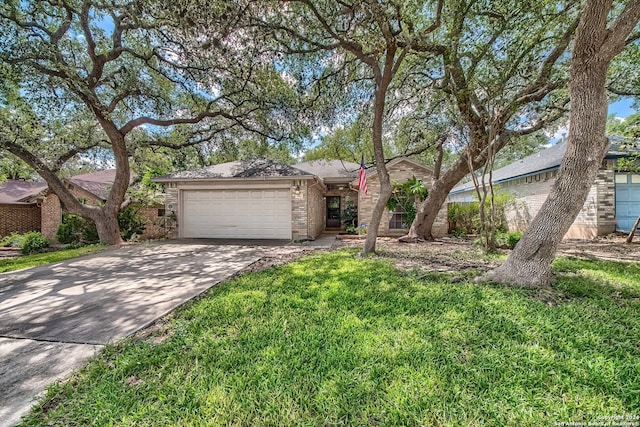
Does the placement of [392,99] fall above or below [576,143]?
above

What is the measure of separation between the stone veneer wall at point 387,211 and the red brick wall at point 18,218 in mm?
18222

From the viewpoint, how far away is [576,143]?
4113mm

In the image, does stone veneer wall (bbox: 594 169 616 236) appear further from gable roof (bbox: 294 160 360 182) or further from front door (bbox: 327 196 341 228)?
front door (bbox: 327 196 341 228)

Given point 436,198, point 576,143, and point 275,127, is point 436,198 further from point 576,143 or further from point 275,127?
point 275,127

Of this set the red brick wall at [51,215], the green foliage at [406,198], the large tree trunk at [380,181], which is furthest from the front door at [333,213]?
the red brick wall at [51,215]

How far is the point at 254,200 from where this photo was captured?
11.2 metres

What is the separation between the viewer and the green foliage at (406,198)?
11750 millimetres

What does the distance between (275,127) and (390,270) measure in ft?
26.4

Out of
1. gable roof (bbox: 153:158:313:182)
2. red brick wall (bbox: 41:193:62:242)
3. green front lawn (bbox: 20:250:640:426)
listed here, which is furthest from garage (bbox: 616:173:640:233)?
red brick wall (bbox: 41:193:62:242)

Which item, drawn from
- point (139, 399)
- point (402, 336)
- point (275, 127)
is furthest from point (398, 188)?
point (139, 399)

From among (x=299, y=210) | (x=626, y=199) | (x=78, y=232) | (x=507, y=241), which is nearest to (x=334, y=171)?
(x=299, y=210)

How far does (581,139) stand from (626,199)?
1095cm

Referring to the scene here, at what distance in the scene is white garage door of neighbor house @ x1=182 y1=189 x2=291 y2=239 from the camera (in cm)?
1109

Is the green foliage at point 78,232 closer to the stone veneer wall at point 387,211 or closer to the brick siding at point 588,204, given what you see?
the stone veneer wall at point 387,211
